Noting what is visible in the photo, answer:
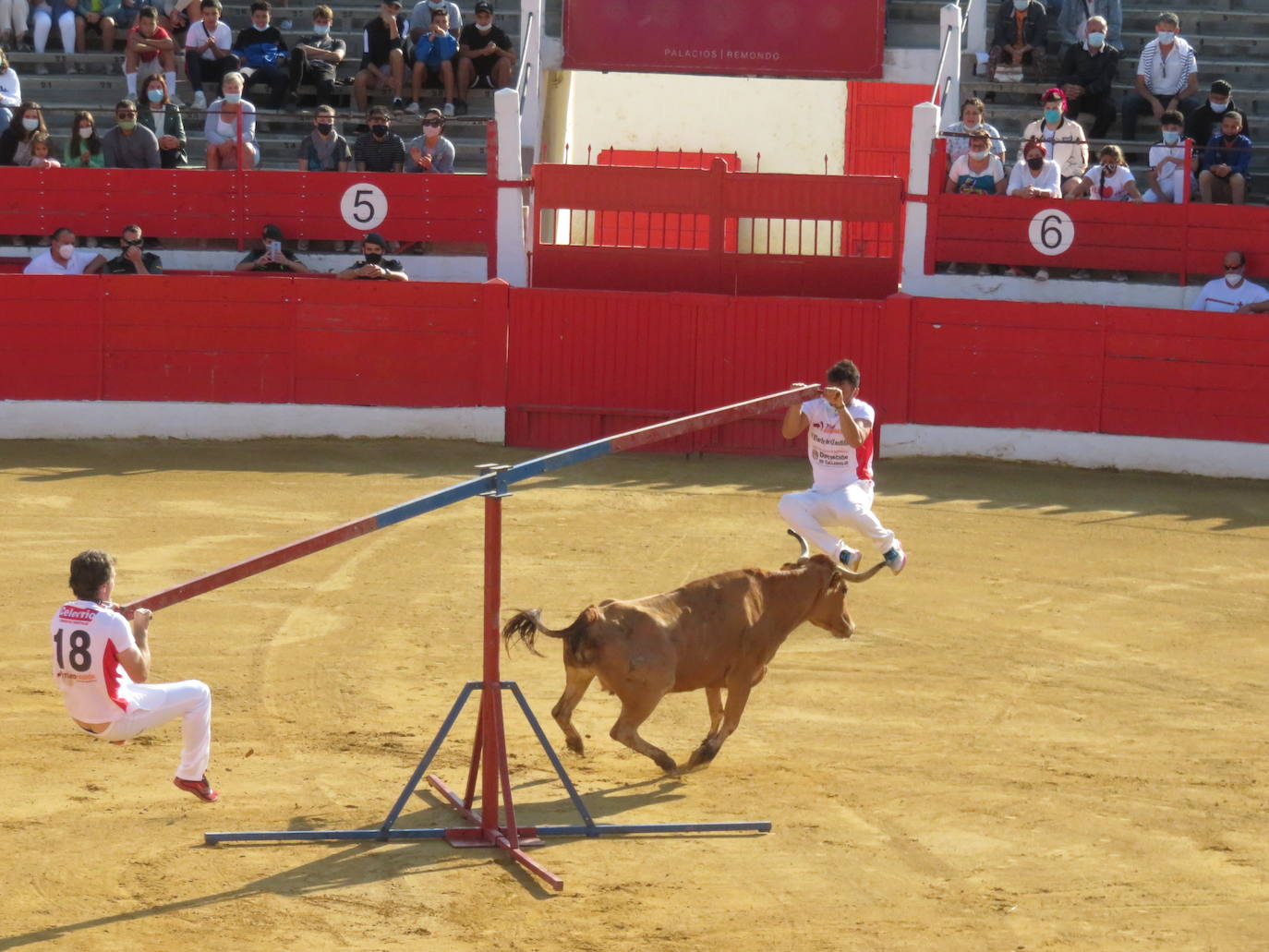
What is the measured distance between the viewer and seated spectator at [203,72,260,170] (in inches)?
738

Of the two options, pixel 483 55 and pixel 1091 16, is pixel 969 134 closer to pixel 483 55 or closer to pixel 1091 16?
pixel 1091 16

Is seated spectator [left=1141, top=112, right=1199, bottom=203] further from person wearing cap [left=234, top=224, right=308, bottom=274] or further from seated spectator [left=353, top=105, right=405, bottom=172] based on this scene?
person wearing cap [left=234, top=224, right=308, bottom=274]

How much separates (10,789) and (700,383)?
953cm

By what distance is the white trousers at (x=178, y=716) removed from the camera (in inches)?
279

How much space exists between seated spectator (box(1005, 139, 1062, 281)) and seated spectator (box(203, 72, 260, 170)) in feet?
25.0

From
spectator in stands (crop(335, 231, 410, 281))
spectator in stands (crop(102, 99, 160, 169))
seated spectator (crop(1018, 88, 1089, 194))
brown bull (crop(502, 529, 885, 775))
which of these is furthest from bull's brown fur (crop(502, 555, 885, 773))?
A: spectator in stands (crop(102, 99, 160, 169))

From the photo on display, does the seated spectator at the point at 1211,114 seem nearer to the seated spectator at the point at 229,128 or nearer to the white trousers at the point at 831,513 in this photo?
the seated spectator at the point at 229,128

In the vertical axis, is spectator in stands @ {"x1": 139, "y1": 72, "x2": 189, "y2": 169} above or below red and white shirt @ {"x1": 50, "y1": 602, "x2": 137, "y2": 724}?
above

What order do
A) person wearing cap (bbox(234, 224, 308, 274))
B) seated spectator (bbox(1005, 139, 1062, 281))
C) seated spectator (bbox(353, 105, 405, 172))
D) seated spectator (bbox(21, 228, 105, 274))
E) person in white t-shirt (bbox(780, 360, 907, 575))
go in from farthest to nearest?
seated spectator (bbox(353, 105, 405, 172)), seated spectator (bbox(1005, 139, 1062, 281)), person wearing cap (bbox(234, 224, 308, 274)), seated spectator (bbox(21, 228, 105, 274)), person in white t-shirt (bbox(780, 360, 907, 575))

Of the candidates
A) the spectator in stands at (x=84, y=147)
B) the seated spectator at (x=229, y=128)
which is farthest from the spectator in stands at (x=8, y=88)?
the seated spectator at (x=229, y=128)

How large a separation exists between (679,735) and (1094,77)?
12.8 meters

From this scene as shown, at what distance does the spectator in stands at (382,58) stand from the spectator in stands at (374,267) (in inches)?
144

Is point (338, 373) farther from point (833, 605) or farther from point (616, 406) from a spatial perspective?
point (833, 605)

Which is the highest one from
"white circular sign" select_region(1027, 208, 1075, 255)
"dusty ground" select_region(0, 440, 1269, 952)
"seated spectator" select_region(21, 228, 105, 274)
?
"white circular sign" select_region(1027, 208, 1075, 255)
